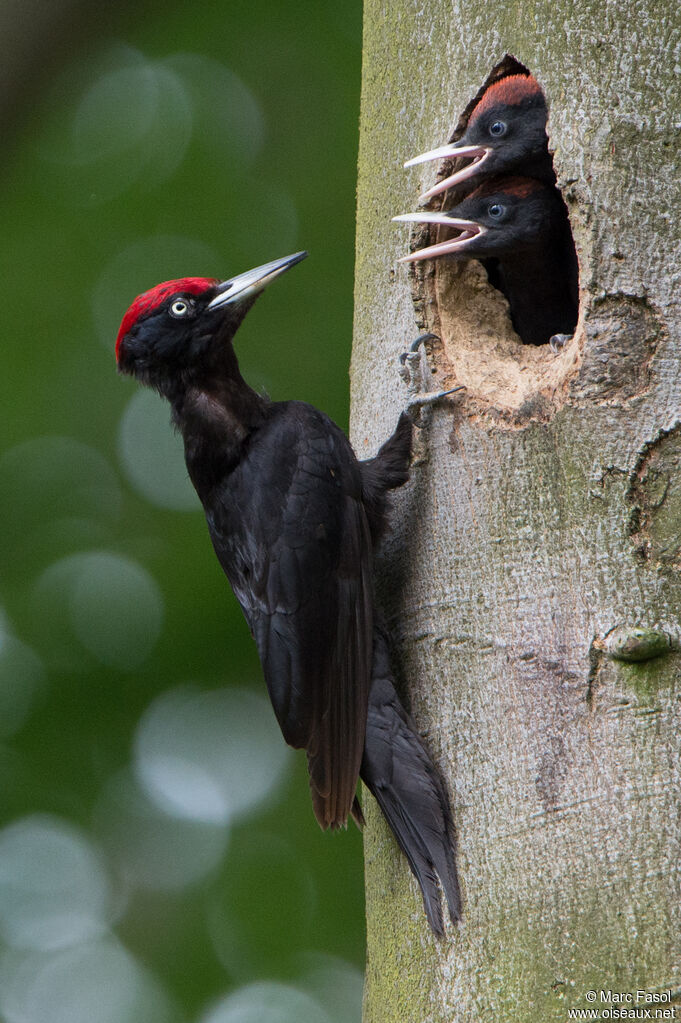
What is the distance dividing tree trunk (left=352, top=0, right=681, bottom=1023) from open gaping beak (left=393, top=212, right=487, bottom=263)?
0.09 metres

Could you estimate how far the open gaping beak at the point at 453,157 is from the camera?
262 centimetres

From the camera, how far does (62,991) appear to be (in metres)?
4.83

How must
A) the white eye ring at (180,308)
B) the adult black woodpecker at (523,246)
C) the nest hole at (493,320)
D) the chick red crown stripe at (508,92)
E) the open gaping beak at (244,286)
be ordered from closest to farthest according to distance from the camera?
the nest hole at (493,320) → the chick red crown stripe at (508,92) → the adult black woodpecker at (523,246) → the open gaping beak at (244,286) → the white eye ring at (180,308)

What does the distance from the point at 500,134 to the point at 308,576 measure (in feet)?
3.90

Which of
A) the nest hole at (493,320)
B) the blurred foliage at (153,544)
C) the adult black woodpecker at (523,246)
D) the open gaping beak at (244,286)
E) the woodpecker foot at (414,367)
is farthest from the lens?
the blurred foliage at (153,544)

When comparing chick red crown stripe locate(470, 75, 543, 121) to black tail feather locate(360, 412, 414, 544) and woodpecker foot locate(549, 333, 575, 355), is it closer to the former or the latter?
woodpecker foot locate(549, 333, 575, 355)

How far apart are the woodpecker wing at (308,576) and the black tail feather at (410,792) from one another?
0.13 feet

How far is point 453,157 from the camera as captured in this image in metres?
2.67

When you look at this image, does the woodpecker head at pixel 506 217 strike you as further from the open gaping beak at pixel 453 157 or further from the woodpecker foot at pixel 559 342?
the woodpecker foot at pixel 559 342

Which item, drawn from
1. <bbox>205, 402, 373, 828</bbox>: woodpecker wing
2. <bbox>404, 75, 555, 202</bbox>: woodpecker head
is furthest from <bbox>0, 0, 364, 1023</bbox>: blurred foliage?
<bbox>404, 75, 555, 202</bbox>: woodpecker head

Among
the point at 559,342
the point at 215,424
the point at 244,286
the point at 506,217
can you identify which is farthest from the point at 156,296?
the point at 559,342

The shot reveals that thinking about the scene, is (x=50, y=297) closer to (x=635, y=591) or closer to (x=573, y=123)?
(x=573, y=123)

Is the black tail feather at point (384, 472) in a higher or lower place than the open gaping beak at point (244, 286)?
lower

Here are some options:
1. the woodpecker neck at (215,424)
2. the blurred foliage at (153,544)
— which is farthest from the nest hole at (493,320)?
the blurred foliage at (153,544)
